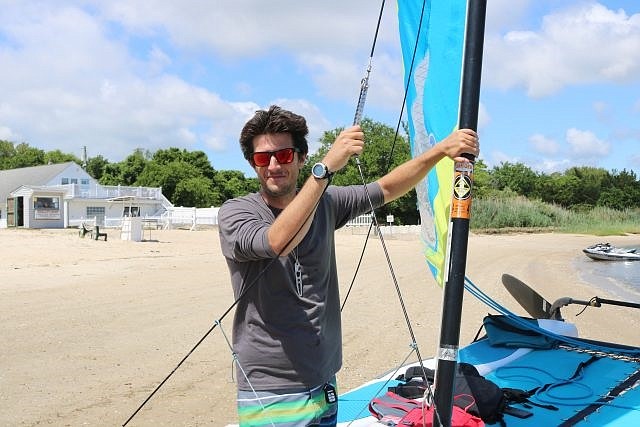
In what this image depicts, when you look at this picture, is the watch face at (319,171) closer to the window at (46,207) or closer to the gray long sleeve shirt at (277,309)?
the gray long sleeve shirt at (277,309)

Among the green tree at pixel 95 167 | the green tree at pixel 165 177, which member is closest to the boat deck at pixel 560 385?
the green tree at pixel 165 177

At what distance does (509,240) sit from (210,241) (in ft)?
58.4

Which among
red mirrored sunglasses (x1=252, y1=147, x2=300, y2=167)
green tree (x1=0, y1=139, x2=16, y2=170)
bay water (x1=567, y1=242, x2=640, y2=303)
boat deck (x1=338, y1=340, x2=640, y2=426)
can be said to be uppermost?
green tree (x1=0, y1=139, x2=16, y2=170)

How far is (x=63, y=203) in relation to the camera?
3753 centimetres

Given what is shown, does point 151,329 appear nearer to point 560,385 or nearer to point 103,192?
point 560,385

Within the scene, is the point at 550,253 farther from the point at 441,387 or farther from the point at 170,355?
the point at 441,387

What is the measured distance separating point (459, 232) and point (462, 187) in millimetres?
160

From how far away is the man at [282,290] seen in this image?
187 centimetres

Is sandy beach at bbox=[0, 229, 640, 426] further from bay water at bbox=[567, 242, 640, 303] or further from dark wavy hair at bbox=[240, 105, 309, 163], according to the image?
dark wavy hair at bbox=[240, 105, 309, 163]

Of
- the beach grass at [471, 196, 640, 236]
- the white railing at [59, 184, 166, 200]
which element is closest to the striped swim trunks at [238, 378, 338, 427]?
the beach grass at [471, 196, 640, 236]

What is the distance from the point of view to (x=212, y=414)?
4469 millimetres

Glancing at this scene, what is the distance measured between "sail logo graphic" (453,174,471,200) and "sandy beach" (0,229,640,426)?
41.4 inches

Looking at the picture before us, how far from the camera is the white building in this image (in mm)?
36469

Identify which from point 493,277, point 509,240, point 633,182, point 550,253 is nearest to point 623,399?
point 493,277
